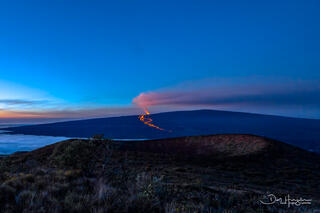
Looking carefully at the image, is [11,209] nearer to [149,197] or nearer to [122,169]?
[149,197]

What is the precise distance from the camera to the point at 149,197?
219 inches

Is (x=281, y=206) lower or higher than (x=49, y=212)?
lower

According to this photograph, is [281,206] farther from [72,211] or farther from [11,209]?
[11,209]

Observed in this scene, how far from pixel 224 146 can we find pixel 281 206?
125 ft

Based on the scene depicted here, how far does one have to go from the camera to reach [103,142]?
458 inches

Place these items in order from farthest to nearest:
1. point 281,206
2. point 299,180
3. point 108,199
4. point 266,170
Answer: point 266,170 < point 299,180 < point 281,206 < point 108,199

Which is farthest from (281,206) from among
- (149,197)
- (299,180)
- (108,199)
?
(299,180)

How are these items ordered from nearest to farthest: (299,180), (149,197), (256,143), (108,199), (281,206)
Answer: (108,199) → (149,197) → (281,206) → (299,180) → (256,143)


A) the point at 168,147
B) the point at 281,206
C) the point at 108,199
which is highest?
the point at 108,199

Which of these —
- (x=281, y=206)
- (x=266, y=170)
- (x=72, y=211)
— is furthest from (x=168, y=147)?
(x=72, y=211)

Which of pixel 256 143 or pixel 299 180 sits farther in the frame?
pixel 256 143

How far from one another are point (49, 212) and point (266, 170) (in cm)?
3075

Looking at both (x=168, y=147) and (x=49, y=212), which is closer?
(x=49, y=212)

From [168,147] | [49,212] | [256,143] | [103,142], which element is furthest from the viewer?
[168,147]
